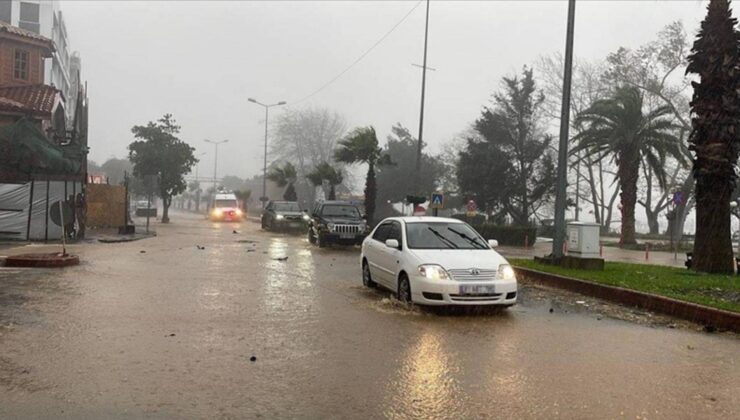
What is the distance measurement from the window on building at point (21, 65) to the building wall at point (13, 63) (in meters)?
0.17

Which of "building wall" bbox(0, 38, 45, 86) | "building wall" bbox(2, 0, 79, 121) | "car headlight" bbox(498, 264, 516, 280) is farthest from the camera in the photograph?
"building wall" bbox(2, 0, 79, 121)

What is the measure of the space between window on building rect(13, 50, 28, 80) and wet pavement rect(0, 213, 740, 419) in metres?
24.0

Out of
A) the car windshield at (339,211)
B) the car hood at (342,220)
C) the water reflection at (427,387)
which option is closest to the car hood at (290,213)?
the car windshield at (339,211)

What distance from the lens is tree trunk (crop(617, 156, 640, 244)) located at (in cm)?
3053

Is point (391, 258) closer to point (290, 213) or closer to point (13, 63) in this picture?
point (290, 213)

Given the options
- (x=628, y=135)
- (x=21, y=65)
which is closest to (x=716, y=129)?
(x=628, y=135)

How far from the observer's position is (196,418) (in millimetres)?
4512

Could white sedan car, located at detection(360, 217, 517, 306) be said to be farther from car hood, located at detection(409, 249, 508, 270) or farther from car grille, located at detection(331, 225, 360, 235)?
car grille, located at detection(331, 225, 360, 235)

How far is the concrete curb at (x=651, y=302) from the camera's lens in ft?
28.1

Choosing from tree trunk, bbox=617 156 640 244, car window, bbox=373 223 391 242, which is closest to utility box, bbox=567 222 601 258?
car window, bbox=373 223 391 242

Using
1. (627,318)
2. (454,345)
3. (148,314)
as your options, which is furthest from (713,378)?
(148,314)

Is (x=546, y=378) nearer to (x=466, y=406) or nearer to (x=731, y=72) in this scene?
(x=466, y=406)

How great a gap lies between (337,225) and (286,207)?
13.1m

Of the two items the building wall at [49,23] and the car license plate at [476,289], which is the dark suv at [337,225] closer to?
the car license plate at [476,289]
